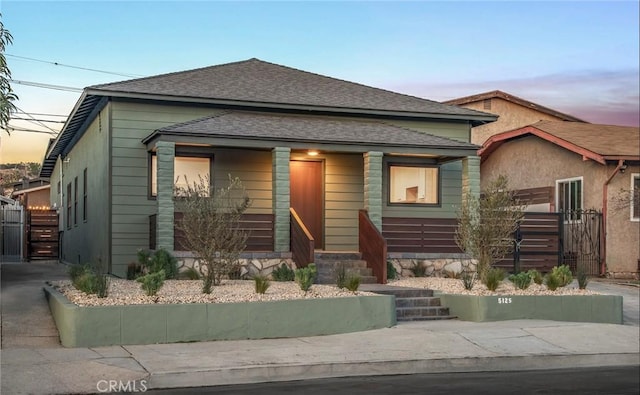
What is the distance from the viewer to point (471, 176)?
20.0m

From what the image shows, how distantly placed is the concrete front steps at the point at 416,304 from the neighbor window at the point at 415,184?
5845mm

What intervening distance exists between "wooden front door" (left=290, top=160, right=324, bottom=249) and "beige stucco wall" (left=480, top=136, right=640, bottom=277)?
9.29 meters

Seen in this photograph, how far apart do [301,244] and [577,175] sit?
1205 centimetres

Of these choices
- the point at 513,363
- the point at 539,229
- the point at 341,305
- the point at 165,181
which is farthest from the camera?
the point at 539,229

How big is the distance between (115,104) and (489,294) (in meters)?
9.97

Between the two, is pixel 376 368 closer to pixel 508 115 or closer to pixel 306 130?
pixel 306 130

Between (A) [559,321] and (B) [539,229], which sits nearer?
(A) [559,321]

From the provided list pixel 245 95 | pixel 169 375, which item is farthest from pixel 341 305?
pixel 245 95

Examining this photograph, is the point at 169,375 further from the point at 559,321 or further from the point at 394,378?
the point at 559,321

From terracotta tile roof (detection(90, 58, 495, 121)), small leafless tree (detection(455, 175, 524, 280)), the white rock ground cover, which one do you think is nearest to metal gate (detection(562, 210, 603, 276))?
terracotta tile roof (detection(90, 58, 495, 121))

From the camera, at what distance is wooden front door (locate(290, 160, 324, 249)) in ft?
68.6

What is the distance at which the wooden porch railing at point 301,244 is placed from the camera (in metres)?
17.2

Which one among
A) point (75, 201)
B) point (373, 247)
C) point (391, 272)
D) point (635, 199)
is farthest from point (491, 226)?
point (75, 201)

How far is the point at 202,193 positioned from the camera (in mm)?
14930
